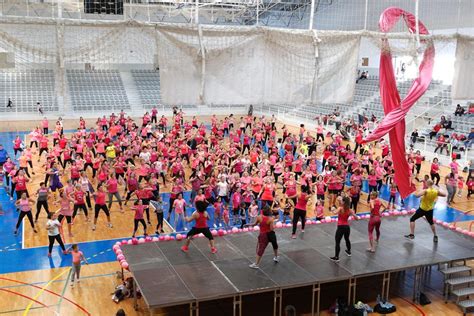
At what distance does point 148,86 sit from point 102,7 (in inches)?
412

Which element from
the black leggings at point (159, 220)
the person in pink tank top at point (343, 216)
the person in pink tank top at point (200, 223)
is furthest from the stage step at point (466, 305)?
the black leggings at point (159, 220)

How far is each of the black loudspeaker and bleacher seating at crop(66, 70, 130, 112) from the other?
23.5ft

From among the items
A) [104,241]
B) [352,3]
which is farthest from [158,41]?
[352,3]

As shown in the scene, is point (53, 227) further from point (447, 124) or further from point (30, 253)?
point (447, 124)

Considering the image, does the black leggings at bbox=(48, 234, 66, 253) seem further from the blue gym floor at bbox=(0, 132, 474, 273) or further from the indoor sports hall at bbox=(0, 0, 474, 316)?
the blue gym floor at bbox=(0, 132, 474, 273)

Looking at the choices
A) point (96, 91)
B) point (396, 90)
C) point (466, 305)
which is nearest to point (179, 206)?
point (396, 90)

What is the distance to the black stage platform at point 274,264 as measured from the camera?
9344 millimetres

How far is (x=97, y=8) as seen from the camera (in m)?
32.3

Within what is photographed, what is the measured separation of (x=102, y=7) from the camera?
32312mm

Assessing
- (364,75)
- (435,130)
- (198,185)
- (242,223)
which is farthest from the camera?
Result: (364,75)

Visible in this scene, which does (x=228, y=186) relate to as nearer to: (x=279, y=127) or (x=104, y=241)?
(x=104, y=241)

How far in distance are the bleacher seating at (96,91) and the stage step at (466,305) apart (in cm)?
3115

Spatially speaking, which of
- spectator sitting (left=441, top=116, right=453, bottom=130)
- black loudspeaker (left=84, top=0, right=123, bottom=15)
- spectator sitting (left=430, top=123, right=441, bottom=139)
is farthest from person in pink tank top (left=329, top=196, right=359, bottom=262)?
black loudspeaker (left=84, top=0, right=123, bottom=15)

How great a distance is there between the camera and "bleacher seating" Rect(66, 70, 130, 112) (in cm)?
3784
